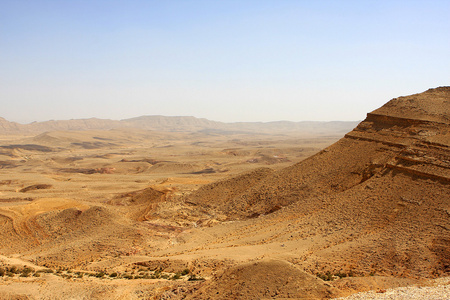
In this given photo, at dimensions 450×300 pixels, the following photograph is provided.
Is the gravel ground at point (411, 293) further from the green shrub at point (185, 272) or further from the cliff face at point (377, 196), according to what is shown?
the green shrub at point (185, 272)

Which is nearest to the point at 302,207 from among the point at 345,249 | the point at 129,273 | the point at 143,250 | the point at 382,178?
the point at 382,178

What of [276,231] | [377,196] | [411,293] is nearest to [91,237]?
[276,231]

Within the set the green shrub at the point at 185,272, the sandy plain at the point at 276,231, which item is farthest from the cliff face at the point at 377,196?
the green shrub at the point at 185,272

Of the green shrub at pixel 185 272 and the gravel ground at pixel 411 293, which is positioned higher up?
the gravel ground at pixel 411 293

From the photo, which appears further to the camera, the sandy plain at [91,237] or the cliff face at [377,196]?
the cliff face at [377,196]

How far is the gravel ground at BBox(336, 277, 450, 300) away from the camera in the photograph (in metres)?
10.1

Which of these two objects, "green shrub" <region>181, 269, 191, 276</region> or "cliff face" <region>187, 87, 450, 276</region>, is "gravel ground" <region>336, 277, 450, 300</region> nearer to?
"cliff face" <region>187, 87, 450, 276</region>

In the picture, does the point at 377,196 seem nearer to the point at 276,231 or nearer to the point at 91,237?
the point at 276,231

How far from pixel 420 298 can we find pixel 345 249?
17.6ft

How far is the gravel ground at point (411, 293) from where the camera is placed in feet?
33.2

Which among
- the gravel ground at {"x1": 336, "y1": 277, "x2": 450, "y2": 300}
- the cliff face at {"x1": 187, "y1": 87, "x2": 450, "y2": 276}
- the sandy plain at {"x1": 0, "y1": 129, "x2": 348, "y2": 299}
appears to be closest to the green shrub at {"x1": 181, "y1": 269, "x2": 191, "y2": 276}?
the sandy plain at {"x1": 0, "y1": 129, "x2": 348, "y2": 299}

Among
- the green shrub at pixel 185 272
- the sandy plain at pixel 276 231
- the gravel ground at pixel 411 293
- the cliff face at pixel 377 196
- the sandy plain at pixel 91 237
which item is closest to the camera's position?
the gravel ground at pixel 411 293

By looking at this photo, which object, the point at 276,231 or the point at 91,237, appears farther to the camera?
the point at 91,237

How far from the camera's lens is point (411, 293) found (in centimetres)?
1062
